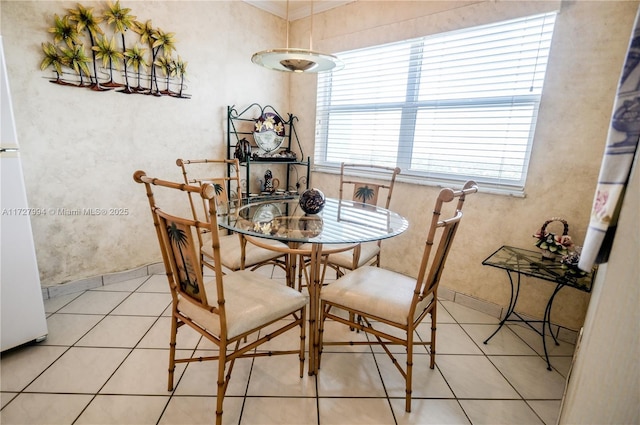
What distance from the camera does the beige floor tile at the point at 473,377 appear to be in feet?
4.97

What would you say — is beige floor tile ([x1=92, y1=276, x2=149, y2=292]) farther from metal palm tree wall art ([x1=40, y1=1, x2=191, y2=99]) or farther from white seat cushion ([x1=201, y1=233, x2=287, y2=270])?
metal palm tree wall art ([x1=40, y1=1, x2=191, y2=99])

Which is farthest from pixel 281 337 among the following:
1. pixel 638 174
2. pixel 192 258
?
pixel 638 174

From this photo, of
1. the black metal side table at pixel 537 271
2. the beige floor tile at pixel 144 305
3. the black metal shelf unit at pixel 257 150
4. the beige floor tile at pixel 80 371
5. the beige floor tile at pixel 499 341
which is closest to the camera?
the beige floor tile at pixel 80 371

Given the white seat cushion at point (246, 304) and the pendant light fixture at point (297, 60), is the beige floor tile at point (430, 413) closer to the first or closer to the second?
the white seat cushion at point (246, 304)

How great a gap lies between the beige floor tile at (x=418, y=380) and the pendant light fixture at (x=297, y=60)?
1673 mm

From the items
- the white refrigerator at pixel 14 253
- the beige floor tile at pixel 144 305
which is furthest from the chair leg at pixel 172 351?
the white refrigerator at pixel 14 253

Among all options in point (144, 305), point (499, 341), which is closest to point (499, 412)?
point (499, 341)

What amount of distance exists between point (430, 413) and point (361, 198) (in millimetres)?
1489

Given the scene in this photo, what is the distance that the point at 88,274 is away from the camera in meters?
2.32

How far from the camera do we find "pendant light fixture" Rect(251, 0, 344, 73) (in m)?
1.47

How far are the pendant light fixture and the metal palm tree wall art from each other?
1.18 meters

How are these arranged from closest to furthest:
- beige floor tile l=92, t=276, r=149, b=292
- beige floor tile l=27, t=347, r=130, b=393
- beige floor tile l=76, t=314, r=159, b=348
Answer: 1. beige floor tile l=27, t=347, r=130, b=393
2. beige floor tile l=76, t=314, r=159, b=348
3. beige floor tile l=92, t=276, r=149, b=292

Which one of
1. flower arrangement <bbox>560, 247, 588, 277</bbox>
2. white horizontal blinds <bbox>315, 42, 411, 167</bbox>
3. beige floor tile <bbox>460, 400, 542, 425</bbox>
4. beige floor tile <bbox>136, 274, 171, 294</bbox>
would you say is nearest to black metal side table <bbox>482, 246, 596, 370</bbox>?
flower arrangement <bbox>560, 247, 588, 277</bbox>

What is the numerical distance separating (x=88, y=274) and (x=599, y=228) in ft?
9.66
